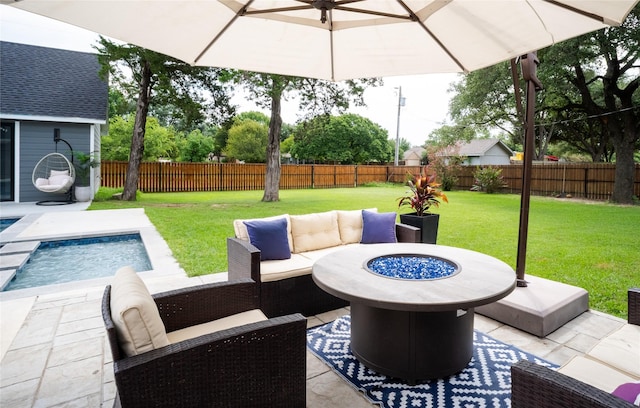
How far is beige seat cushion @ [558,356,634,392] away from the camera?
1458 mm

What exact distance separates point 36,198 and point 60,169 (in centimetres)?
104

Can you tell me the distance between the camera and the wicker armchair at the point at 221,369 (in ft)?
4.28

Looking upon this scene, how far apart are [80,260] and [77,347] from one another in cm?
319

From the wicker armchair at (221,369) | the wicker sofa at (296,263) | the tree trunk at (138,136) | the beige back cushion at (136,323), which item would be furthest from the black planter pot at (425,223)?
the tree trunk at (138,136)

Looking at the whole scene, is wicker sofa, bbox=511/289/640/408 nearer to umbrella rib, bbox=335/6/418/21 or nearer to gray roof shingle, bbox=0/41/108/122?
umbrella rib, bbox=335/6/418/21

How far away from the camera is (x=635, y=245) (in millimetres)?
5613

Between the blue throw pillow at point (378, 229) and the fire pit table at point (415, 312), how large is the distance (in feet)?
4.31

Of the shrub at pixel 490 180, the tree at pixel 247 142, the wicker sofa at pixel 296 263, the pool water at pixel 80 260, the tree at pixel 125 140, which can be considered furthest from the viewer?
the tree at pixel 247 142

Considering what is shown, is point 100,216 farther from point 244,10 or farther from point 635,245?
point 635,245

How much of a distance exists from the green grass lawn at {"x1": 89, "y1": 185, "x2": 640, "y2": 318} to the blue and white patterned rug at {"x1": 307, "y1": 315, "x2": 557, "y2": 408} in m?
1.52

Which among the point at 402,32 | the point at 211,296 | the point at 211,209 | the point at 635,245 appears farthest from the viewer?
the point at 211,209

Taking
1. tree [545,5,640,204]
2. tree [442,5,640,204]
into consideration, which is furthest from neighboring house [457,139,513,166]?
tree [545,5,640,204]

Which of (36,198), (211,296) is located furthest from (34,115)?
(211,296)

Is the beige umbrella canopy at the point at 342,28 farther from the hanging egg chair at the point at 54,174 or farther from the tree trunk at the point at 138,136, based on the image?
the tree trunk at the point at 138,136
